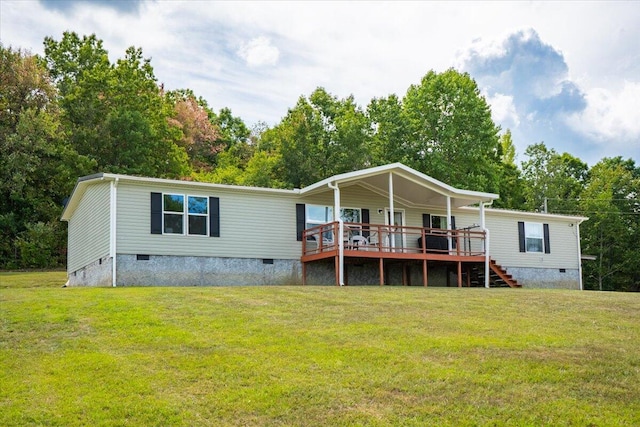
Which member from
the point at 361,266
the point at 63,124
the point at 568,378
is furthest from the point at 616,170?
the point at 568,378

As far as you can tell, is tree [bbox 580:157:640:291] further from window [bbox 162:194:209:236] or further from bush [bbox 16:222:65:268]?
bush [bbox 16:222:65:268]

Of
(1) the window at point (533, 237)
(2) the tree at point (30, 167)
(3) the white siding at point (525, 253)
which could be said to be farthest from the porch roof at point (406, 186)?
(2) the tree at point (30, 167)

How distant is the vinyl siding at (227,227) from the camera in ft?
59.8

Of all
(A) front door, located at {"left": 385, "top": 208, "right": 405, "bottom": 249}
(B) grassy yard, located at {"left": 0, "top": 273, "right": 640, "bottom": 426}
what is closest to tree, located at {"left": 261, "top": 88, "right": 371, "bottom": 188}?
(A) front door, located at {"left": 385, "top": 208, "right": 405, "bottom": 249}

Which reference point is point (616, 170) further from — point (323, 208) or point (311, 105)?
point (323, 208)

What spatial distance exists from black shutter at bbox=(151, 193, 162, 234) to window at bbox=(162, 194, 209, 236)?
0.40 feet

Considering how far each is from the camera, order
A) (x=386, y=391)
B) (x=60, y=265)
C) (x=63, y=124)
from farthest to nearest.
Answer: (x=63, y=124), (x=60, y=265), (x=386, y=391)

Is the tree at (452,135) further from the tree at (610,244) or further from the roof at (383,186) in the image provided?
the roof at (383,186)

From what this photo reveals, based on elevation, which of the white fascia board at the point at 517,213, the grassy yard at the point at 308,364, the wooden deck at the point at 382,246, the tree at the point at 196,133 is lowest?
the grassy yard at the point at 308,364

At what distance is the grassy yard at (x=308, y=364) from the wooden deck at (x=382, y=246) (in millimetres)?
6150

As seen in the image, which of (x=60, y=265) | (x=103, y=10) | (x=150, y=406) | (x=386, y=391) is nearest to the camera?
(x=150, y=406)

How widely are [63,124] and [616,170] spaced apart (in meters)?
32.3

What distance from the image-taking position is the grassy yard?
7.44 metres

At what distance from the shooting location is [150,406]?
24.3ft
